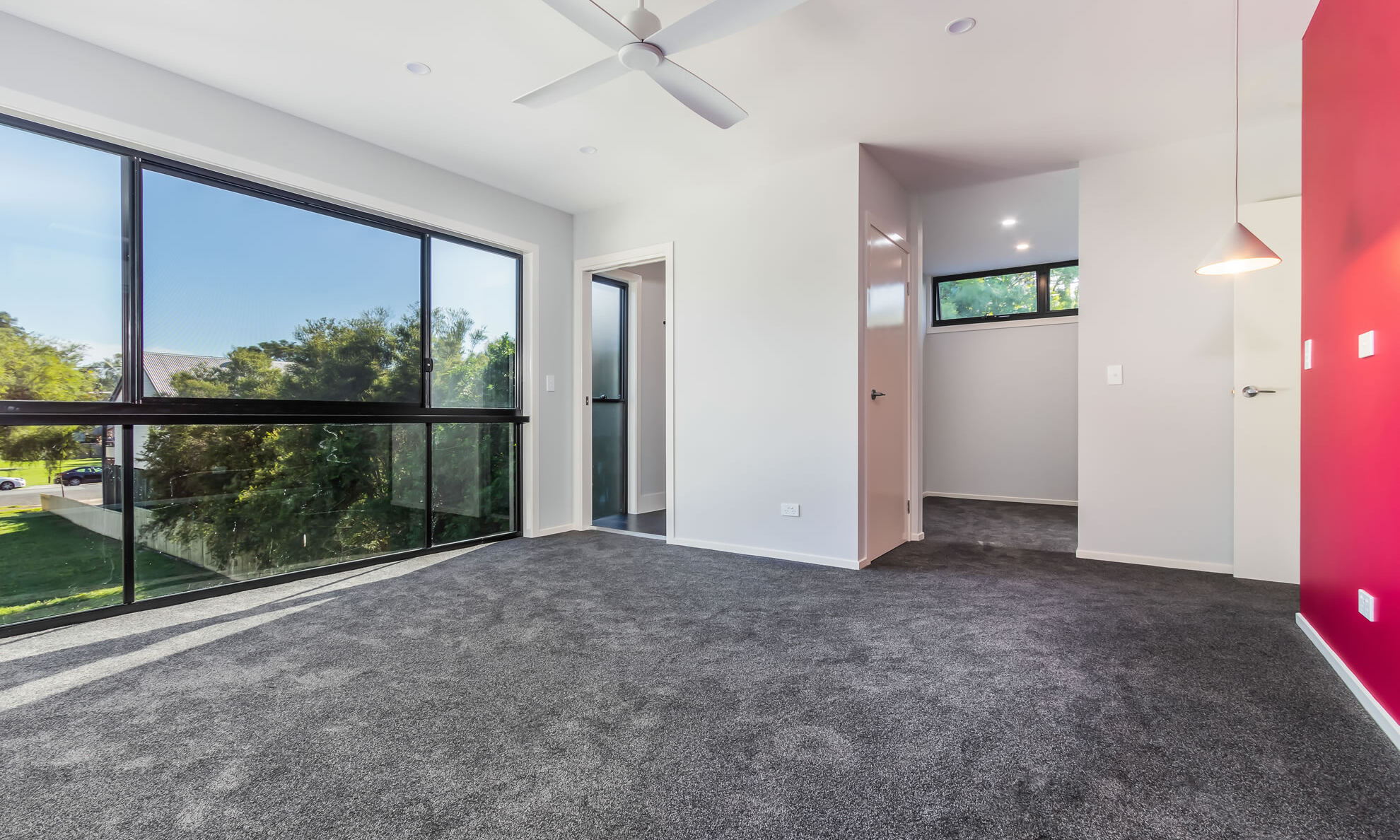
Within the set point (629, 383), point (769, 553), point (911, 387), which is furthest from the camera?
point (629, 383)

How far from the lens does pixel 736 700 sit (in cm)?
188

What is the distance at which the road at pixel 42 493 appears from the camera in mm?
2475

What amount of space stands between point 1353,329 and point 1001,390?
4.75 m

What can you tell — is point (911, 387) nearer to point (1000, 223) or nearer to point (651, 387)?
point (1000, 223)

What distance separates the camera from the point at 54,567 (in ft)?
8.54

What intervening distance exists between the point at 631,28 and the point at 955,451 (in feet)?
19.4

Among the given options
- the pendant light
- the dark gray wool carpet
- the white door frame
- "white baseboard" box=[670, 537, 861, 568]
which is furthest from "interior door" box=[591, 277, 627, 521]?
the pendant light

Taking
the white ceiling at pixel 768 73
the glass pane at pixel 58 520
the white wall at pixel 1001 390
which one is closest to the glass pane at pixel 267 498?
the glass pane at pixel 58 520

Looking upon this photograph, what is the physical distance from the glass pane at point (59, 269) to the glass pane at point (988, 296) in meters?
6.91

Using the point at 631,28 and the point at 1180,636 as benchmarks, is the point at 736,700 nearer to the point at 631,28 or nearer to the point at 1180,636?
the point at 1180,636

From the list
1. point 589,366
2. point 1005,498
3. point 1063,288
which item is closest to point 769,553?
point 589,366

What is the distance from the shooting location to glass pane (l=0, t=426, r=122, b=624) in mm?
2492

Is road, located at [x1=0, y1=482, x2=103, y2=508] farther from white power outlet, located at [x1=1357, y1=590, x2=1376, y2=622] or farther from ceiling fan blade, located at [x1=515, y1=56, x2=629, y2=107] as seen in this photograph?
white power outlet, located at [x1=1357, y1=590, x2=1376, y2=622]

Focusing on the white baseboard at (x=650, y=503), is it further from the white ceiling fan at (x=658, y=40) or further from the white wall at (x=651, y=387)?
the white ceiling fan at (x=658, y=40)
